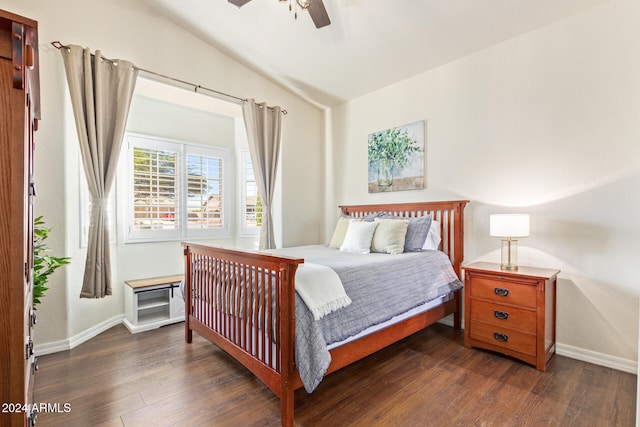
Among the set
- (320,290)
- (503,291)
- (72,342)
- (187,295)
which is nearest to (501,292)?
(503,291)

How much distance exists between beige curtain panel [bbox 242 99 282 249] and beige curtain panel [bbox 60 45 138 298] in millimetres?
1285

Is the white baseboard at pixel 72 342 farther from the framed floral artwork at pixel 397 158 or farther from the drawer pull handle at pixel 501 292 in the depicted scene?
the drawer pull handle at pixel 501 292

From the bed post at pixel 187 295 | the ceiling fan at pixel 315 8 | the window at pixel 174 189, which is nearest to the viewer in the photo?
the ceiling fan at pixel 315 8

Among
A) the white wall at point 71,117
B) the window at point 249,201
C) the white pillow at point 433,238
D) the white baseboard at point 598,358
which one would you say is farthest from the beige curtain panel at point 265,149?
the white baseboard at point 598,358

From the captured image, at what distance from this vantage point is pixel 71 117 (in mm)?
2689

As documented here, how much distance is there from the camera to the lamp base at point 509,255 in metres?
2.58

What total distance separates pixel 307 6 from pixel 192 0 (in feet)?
4.69

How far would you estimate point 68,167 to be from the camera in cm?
268

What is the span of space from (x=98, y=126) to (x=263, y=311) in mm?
2218

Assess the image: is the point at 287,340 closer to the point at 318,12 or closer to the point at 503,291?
the point at 503,291

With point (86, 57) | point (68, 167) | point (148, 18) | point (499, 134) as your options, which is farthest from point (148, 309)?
point (499, 134)

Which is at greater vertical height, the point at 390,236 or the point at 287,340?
the point at 390,236

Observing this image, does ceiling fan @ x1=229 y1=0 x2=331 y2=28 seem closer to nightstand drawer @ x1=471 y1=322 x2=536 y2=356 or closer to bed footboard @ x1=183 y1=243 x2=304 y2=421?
bed footboard @ x1=183 y1=243 x2=304 y2=421

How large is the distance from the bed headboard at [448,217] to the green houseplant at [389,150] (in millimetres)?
400
